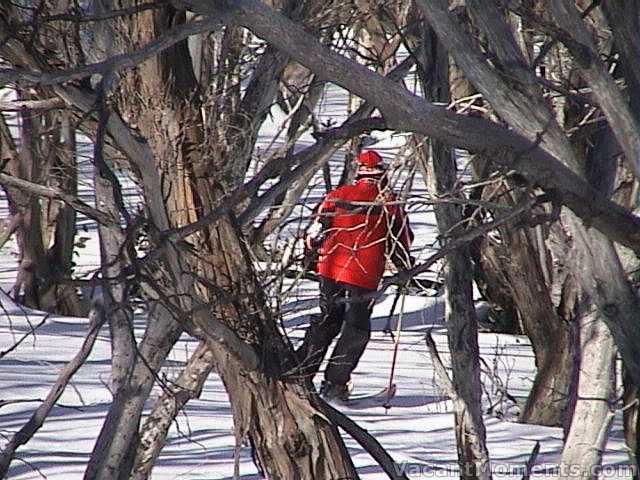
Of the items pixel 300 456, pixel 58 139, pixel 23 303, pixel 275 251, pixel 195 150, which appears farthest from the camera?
pixel 23 303

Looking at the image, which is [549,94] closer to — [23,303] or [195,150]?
[195,150]

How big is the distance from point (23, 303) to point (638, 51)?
32.9 feet

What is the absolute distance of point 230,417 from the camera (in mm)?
7801

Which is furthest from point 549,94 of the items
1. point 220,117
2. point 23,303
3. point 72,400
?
point 23,303

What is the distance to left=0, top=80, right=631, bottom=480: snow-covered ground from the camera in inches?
265

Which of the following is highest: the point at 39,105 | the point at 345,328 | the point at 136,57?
the point at 39,105

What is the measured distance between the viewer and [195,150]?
467 cm

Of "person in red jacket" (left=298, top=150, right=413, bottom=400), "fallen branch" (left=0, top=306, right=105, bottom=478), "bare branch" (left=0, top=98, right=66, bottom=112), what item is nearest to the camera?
"bare branch" (left=0, top=98, right=66, bottom=112)

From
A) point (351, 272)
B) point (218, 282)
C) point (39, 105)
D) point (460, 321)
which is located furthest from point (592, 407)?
point (351, 272)

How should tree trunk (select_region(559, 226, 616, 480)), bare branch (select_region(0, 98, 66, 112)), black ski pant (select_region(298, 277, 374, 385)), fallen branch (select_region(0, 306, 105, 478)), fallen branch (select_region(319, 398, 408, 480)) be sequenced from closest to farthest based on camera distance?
1. bare branch (select_region(0, 98, 66, 112))
2. fallen branch (select_region(0, 306, 105, 478))
3. tree trunk (select_region(559, 226, 616, 480))
4. fallen branch (select_region(319, 398, 408, 480))
5. black ski pant (select_region(298, 277, 374, 385))

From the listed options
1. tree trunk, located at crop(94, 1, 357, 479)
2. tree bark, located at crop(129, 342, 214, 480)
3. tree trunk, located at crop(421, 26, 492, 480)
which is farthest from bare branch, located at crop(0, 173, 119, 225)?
tree trunk, located at crop(421, 26, 492, 480)

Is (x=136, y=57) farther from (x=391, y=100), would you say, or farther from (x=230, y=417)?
(x=230, y=417)

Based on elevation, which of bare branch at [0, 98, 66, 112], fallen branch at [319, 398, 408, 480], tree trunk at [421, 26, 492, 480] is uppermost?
bare branch at [0, 98, 66, 112]

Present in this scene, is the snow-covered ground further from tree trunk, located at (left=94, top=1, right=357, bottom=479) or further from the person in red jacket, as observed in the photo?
tree trunk, located at (left=94, top=1, right=357, bottom=479)
